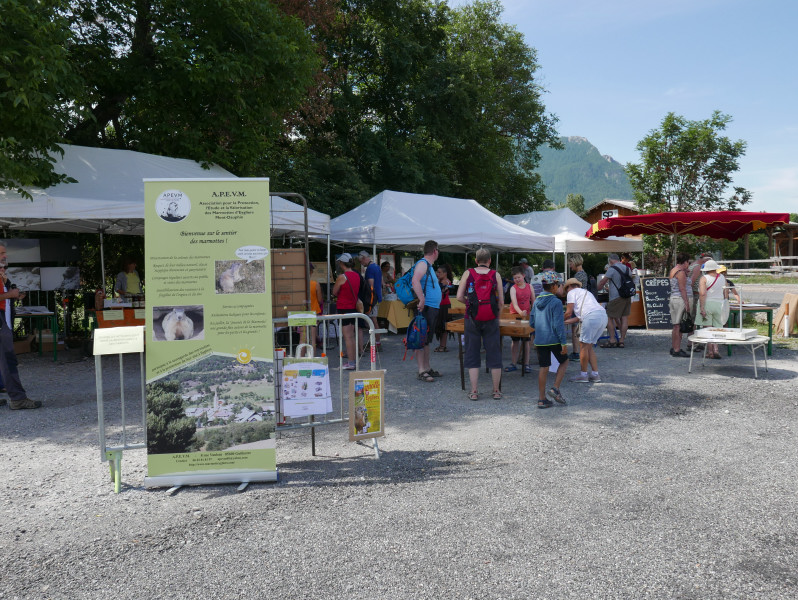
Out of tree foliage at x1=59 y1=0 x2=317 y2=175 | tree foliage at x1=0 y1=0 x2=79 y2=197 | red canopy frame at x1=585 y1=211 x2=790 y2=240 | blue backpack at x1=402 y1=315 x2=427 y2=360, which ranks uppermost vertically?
tree foliage at x1=59 y1=0 x2=317 y2=175

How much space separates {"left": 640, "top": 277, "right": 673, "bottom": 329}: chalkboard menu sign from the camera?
1379cm

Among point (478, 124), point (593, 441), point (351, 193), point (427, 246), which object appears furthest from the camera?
point (478, 124)

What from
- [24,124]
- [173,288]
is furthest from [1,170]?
[173,288]

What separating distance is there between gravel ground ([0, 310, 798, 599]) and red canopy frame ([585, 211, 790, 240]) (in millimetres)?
7057

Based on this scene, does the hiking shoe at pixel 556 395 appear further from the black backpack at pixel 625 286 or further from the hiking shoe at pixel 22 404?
the hiking shoe at pixel 22 404

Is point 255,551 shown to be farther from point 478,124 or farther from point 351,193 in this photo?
point 478,124

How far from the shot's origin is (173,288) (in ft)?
13.8

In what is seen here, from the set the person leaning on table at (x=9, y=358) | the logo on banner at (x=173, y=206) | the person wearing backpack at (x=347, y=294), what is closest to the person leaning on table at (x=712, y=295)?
the person wearing backpack at (x=347, y=294)

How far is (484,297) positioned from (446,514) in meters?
3.32

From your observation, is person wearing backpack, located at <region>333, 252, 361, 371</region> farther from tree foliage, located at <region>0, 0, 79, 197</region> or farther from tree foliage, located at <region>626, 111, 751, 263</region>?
tree foliage, located at <region>626, 111, 751, 263</region>

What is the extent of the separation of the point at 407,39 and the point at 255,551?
2010 cm

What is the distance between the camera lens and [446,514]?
3.77 meters

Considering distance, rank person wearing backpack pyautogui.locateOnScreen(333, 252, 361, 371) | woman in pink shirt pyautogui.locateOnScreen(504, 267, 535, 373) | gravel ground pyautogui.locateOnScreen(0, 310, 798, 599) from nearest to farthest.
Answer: gravel ground pyautogui.locateOnScreen(0, 310, 798, 599)
woman in pink shirt pyautogui.locateOnScreen(504, 267, 535, 373)
person wearing backpack pyautogui.locateOnScreen(333, 252, 361, 371)

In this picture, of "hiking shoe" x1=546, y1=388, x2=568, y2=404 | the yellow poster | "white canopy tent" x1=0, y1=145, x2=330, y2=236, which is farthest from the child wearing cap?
"white canopy tent" x1=0, y1=145, x2=330, y2=236
